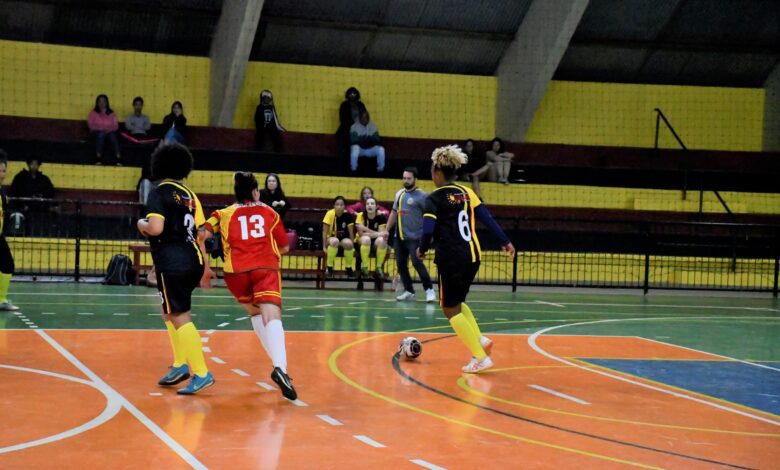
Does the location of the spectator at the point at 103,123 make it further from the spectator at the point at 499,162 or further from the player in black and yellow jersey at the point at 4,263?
the player in black and yellow jersey at the point at 4,263

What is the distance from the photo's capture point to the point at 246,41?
73.4ft

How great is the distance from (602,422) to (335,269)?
1309cm

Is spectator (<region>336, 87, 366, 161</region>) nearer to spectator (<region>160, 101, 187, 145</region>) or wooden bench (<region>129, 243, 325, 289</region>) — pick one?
spectator (<region>160, 101, 187, 145</region>)

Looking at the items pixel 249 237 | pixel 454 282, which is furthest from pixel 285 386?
pixel 454 282

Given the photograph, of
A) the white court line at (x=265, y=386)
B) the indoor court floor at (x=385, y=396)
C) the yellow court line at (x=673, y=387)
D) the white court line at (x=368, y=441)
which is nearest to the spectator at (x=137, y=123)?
the indoor court floor at (x=385, y=396)

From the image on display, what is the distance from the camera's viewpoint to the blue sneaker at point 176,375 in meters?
7.86

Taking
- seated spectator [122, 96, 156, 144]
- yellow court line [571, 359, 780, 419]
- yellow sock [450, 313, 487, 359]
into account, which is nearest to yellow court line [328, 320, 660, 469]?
Answer: yellow sock [450, 313, 487, 359]

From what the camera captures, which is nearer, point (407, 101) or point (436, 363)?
point (436, 363)

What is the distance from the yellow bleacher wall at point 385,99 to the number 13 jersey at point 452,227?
16.2m

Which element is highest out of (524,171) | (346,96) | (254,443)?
(346,96)

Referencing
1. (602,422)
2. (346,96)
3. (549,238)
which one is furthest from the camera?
(346,96)

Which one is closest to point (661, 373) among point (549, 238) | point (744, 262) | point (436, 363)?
point (436, 363)

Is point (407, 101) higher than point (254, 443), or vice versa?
point (407, 101)

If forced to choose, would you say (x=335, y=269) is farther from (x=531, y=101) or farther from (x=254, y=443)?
(x=254, y=443)
